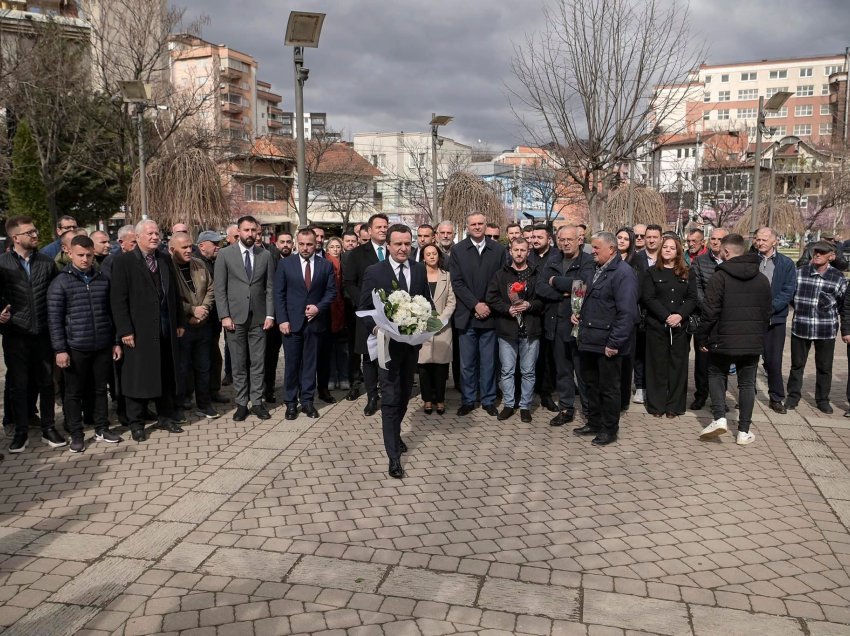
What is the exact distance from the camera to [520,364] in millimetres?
7777

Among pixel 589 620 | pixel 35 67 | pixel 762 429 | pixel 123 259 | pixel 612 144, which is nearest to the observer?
pixel 589 620

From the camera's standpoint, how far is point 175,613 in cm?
373

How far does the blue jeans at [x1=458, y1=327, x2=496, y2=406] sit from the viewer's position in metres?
7.91

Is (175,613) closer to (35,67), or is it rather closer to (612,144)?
(612,144)

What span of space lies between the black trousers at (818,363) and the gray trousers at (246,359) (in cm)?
636

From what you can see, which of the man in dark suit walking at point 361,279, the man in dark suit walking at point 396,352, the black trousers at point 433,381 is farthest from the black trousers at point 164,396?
the black trousers at point 433,381

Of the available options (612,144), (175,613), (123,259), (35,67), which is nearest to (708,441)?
(175,613)

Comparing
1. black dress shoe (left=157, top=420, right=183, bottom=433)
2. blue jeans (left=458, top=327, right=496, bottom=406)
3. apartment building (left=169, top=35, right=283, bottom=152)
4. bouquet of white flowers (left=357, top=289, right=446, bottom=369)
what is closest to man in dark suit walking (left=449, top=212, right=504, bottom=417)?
blue jeans (left=458, top=327, right=496, bottom=406)

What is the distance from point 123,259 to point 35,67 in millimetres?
18360

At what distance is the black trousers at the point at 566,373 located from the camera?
7.68 metres

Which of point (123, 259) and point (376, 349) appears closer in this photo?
point (376, 349)

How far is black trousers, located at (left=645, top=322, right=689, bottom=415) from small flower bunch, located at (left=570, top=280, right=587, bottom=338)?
1.23 meters

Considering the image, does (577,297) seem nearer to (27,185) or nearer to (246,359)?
(246,359)

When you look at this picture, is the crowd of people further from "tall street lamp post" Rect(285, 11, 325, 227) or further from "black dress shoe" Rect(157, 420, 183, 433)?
"tall street lamp post" Rect(285, 11, 325, 227)
